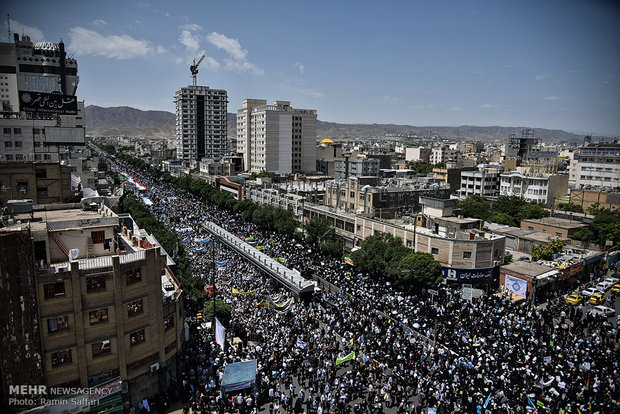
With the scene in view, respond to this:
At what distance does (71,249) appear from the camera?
72.2 ft

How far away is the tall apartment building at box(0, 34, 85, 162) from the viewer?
2093 inches

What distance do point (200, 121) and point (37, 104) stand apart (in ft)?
339

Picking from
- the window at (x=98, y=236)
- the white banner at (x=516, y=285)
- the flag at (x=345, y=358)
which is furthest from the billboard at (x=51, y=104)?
the white banner at (x=516, y=285)

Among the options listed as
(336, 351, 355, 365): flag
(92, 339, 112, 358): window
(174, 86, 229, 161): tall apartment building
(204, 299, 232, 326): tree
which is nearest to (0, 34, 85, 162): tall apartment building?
(204, 299, 232, 326): tree

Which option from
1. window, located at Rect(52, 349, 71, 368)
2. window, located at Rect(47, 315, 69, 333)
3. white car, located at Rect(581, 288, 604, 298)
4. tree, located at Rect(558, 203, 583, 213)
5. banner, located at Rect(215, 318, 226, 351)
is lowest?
white car, located at Rect(581, 288, 604, 298)

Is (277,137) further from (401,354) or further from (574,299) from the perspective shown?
(401,354)

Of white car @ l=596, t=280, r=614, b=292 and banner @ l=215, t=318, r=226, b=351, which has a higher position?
banner @ l=215, t=318, r=226, b=351

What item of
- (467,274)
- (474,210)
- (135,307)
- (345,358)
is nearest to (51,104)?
(135,307)

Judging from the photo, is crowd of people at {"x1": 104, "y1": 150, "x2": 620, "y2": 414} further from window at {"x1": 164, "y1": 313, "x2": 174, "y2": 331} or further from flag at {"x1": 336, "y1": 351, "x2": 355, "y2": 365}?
window at {"x1": 164, "y1": 313, "x2": 174, "y2": 331}

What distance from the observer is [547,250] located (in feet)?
156

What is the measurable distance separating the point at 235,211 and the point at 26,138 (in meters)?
34.0

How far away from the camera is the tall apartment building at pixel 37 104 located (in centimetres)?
5316

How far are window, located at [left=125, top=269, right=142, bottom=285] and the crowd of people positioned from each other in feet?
22.4

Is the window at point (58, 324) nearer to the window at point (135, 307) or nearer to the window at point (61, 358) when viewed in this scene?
the window at point (61, 358)
